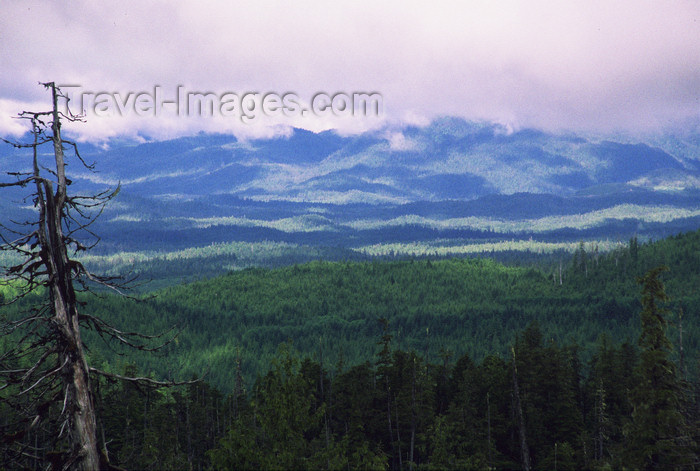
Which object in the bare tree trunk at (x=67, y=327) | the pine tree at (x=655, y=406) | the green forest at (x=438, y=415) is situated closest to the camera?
the bare tree trunk at (x=67, y=327)

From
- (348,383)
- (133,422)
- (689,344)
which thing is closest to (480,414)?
(348,383)

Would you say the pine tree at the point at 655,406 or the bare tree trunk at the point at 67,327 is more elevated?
the bare tree trunk at the point at 67,327

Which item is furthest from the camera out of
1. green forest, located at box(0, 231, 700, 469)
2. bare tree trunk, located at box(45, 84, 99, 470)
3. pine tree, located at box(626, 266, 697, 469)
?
pine tree, located at box(626, 266, 697, 469)

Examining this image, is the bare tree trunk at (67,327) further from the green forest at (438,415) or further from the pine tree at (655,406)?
Result: the pine tree at (655,406)

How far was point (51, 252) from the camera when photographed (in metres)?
15.3

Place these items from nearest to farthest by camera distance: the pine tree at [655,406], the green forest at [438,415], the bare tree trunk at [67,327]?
the bare tree trunk at [67,327]
the green forest at [438,415]
the pine tree at [655,406]

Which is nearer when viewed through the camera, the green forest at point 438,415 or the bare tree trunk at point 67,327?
the bare tree trunk at point 67,327

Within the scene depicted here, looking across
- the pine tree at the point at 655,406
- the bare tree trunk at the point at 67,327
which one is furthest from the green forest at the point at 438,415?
the bare tree trunk at the point at 67,327

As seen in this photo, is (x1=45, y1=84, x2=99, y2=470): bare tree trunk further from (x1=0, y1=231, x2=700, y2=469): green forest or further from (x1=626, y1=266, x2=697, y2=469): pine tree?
(x1=626, y1=266, x2=697, y2=469): pine tree

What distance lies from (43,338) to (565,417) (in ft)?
184

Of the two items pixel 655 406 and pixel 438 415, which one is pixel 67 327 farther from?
pixel 438 415

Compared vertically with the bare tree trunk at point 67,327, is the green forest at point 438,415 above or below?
below

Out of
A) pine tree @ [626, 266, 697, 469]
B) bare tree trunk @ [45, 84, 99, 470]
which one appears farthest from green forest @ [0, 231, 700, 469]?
bare tree trunk @ [45, 84, 99, 470]

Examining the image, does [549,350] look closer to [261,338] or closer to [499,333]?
[499,333]
